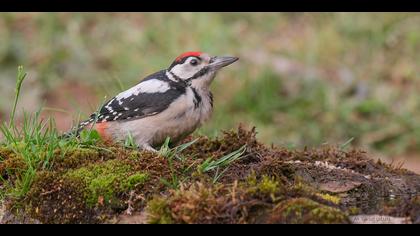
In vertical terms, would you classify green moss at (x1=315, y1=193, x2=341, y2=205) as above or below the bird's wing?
below

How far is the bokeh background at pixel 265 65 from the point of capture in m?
9.84

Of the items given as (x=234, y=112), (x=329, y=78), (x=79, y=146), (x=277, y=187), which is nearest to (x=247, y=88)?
(x=234, y=112)

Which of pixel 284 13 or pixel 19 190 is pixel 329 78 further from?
pixel 19 190

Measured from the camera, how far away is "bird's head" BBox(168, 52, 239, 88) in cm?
573

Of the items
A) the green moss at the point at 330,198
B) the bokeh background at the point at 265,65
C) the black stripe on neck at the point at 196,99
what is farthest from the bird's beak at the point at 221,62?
the bokeh background at the point at 265,65

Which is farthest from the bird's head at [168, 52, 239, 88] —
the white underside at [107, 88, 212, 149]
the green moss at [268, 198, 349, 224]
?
the green moss at [268, 198, 349, 224]

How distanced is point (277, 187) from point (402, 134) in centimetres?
635

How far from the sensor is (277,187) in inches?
149

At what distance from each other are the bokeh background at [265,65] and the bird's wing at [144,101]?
147 inches

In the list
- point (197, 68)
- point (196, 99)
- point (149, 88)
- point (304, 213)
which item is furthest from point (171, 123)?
point (304, 213)

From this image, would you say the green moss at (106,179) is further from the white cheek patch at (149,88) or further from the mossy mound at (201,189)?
the white cheek patch at (149,88)

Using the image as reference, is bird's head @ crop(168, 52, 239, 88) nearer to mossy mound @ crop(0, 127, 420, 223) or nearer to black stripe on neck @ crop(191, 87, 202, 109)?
black stripe on neck @ crop(191, 87, 202, 109)

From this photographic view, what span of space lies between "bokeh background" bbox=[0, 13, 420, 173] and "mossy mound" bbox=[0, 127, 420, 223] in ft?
15.5
